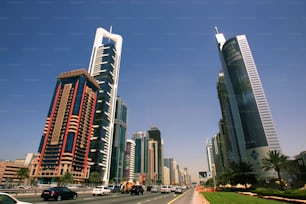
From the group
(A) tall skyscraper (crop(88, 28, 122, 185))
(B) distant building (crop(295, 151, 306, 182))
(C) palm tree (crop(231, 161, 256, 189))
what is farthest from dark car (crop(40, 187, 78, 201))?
(A) tall skyscraper (crop(88, 28, 122, 185))

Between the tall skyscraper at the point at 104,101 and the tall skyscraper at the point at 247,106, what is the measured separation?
104775 mm

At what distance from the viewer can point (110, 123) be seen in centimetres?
18138

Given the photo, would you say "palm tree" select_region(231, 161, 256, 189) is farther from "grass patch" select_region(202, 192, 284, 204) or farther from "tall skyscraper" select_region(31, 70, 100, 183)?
"tall skyscraper" select_region(31, 70, 100, 183)

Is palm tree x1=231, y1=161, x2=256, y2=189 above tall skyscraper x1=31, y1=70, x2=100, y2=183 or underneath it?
underneath

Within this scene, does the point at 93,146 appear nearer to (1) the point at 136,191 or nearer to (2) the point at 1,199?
(1) the point at 136,191

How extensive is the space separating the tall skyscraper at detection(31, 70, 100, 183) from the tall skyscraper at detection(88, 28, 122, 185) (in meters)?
10.7

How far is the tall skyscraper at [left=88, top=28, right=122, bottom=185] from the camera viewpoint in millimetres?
164000

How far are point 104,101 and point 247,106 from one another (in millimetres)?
119244

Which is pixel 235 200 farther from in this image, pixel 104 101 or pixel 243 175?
pixel 104 101

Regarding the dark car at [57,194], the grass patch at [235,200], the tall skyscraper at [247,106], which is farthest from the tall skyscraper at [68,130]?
the grass patch at [235,200]

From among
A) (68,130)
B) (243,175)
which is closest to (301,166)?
(243,175)

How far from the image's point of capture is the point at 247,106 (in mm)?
151125

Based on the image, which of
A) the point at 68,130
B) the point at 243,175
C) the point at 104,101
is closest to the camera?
the point at 243,175

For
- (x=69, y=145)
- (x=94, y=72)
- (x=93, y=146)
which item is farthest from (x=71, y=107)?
(x=94, y=72)
